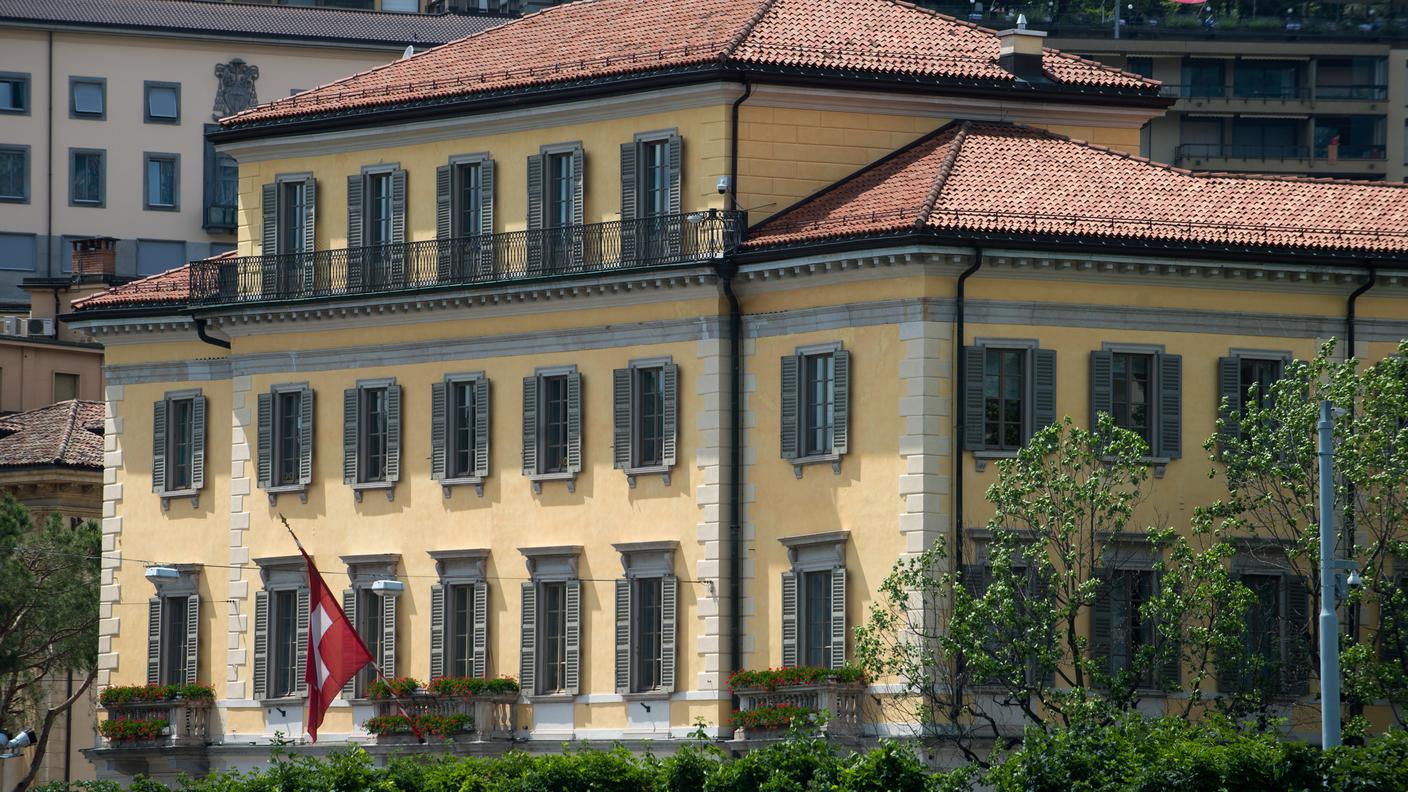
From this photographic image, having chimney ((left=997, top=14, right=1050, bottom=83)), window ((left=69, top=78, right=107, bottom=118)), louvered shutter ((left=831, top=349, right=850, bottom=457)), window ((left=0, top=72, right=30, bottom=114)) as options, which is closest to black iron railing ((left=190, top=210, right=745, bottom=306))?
louvered shutter ((left=831, top=349, right=850, bottom=457))

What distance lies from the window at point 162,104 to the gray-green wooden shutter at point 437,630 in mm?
58426

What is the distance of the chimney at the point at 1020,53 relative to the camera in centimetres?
7938

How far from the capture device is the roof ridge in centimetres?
7238

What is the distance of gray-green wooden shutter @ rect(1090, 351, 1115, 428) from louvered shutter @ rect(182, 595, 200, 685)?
23.1 m

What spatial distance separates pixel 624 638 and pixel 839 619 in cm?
595

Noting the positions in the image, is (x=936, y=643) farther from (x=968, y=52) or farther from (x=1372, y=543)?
(x=968, y=52)

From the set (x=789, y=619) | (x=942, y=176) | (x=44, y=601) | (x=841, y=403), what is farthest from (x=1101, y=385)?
(x=44, y=601)

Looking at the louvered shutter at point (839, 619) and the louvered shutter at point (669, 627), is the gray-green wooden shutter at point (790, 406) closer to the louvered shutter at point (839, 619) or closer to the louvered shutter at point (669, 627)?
the louvered shutter at point (839, 619)

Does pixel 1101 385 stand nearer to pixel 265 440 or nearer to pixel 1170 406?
pixel 1170 406

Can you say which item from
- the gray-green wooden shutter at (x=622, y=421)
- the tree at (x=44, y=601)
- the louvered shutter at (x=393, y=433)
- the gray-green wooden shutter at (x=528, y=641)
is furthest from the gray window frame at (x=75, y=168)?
the gray-green wooden shutter at (x=622, y=421)

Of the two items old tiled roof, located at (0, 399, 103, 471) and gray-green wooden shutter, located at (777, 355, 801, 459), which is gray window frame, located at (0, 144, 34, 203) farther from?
gray-green wooden shutter, located at (777, 355, 801, 459)

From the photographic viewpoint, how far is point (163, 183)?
137750 millimetres

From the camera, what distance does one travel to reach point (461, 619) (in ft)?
266

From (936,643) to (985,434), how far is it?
4.44 meters
